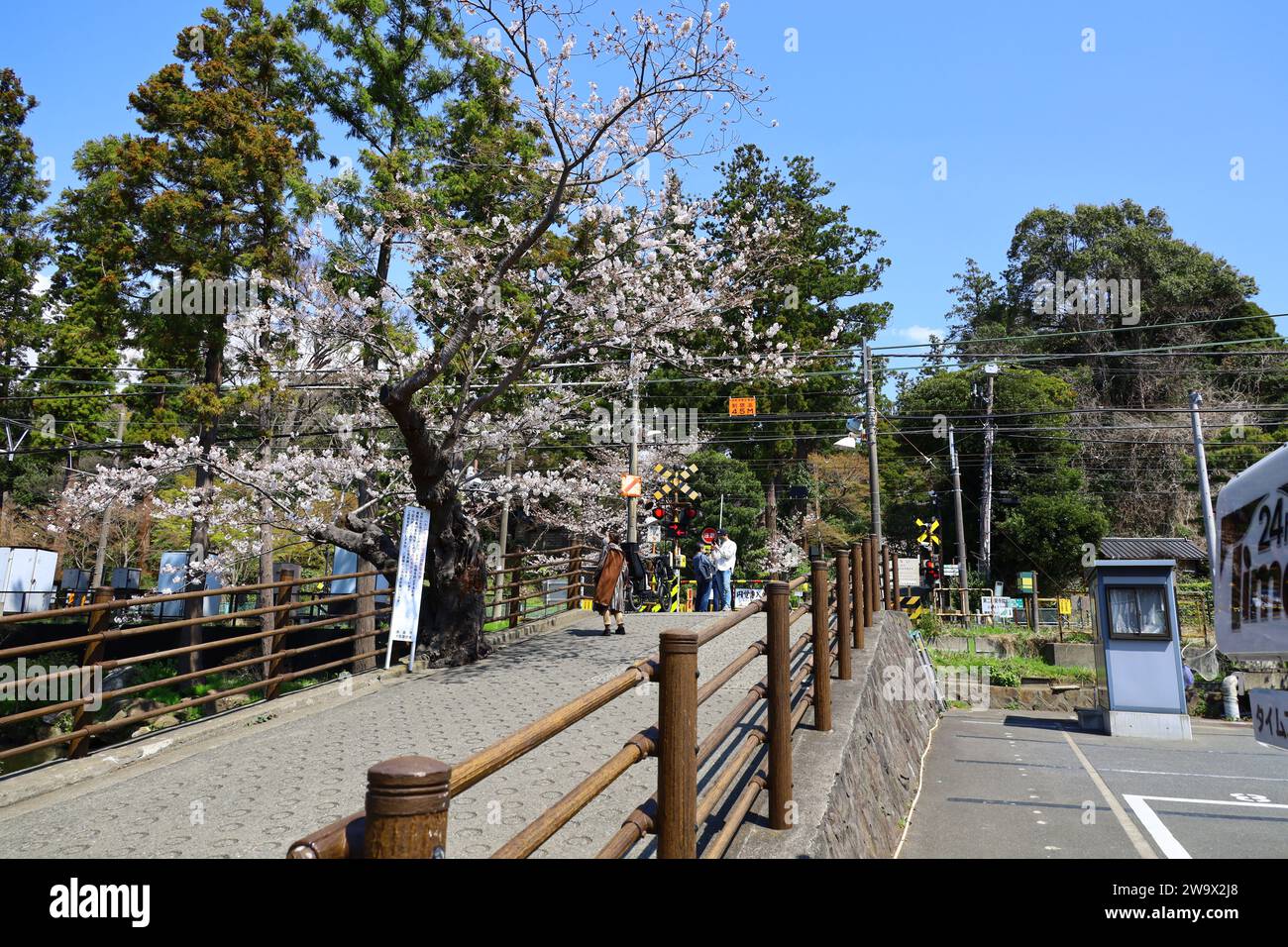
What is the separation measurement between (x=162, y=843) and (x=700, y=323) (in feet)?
32.8

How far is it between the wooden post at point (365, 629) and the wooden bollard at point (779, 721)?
21.6ft

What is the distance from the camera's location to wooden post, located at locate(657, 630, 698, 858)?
2928 millimetres

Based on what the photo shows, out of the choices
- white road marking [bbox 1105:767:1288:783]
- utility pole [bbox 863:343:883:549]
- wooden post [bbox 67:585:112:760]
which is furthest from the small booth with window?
wooden post [bbox 67:585:112:760]

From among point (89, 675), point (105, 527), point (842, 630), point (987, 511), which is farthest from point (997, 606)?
point (105, 527)

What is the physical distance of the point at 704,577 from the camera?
18531mm

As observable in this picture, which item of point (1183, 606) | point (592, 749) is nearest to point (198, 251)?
point (592, 749)

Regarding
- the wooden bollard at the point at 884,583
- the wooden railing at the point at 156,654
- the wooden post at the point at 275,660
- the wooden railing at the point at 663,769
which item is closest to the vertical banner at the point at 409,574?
the wooden railing at the point at 156,654

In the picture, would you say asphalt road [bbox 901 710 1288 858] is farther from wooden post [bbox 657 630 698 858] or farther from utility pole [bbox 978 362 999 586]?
utility pole [bbox 978 362 999 586]

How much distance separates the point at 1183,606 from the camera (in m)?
30.7

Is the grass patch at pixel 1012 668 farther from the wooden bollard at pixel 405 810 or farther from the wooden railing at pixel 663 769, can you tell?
the wooden bollard at pixel 405 810

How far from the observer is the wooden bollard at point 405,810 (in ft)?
4.86

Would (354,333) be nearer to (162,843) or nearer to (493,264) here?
(493,264)

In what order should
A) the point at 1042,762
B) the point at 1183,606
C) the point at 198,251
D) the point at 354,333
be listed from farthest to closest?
the point at 1183,606 → the point at 198,251 → the point at 354,333 → the point at 1042,762
